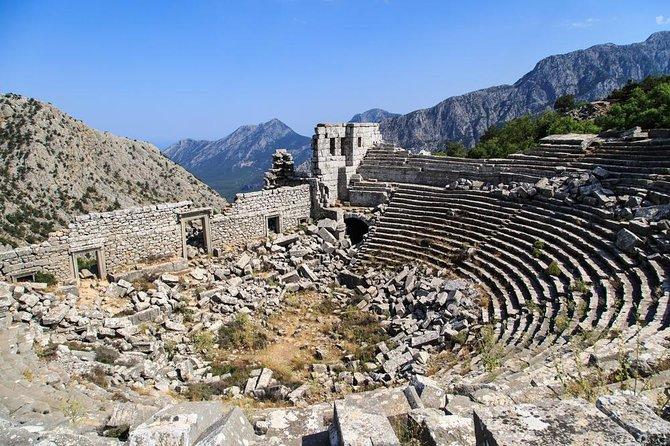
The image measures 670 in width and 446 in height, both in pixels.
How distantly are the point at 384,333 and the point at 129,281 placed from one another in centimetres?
844

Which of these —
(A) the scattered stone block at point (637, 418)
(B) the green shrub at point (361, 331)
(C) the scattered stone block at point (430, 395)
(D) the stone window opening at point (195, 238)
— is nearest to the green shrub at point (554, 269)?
(B) the green shrub at point (361, 331)

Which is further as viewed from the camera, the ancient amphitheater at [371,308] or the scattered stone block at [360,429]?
the ancient amphitheater at [371,308]

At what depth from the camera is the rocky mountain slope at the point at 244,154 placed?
143 meters

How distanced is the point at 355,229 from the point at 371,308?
21.5 ft

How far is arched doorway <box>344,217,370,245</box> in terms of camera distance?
66.6ft

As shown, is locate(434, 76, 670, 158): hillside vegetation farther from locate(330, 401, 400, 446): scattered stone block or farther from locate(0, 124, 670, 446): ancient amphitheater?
locate(330, 401, 400, 446): scattered stone block

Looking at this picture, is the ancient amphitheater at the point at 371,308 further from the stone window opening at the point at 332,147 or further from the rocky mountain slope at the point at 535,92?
the rocky mountain slope at the point at 535,92

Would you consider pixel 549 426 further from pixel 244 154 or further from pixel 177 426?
pixel 244 154

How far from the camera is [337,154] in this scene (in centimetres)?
2216

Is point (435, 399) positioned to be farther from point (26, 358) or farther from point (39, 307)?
point (39, 307)

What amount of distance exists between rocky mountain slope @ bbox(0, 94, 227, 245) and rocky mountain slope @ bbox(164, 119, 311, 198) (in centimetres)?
8002

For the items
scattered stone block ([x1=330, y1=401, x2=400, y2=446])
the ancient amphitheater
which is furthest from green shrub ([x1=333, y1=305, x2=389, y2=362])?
scattered stone block ([x1=330, y1=401, x2=400, y2=446])

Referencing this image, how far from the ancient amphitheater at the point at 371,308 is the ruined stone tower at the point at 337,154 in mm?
95

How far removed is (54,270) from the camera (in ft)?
46.8
